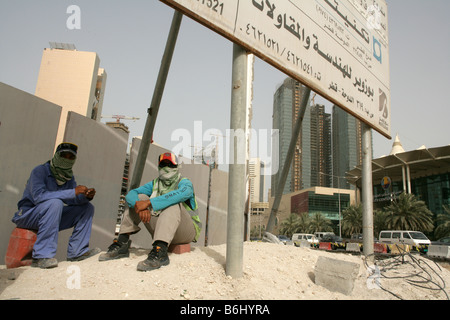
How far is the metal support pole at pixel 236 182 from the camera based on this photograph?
8.59ft

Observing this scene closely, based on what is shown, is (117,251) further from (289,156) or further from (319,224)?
(319,224)

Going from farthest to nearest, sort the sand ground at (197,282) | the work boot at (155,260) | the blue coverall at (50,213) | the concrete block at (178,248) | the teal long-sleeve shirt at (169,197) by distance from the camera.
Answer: the concrete block at (178,248) → the teal long-sleeve shirt at (169,197) → the blue coverall at (50,213) → the work boot at (155,260) → the sand ground at (197,282)

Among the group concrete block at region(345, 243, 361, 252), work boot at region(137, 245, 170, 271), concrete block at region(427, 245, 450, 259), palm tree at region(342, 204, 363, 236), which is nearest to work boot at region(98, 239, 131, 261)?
work boot at region(137, 245, 170, 271)

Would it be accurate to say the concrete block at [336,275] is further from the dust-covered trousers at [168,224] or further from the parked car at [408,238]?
the parked car at [408,238]

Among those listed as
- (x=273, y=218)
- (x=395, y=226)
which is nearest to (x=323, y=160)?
(x=395, y=226)

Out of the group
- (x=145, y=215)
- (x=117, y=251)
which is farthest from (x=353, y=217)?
(x=145, y=215)

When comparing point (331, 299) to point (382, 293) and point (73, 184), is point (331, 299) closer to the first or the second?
point (382, 293)

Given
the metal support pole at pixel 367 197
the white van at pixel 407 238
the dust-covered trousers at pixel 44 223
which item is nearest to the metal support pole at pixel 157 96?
the dust-covered trousers at pixel 44 223

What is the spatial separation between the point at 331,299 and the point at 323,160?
9395 cm

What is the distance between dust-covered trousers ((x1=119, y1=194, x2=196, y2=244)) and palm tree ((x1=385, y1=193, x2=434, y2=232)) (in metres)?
37.0

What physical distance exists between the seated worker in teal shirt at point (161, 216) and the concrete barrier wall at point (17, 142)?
165 cm

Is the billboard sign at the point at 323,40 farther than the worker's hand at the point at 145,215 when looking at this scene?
Yes

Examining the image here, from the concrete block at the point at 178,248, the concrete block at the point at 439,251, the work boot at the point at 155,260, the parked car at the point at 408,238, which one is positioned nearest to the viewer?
the work boot at the point at 155,260

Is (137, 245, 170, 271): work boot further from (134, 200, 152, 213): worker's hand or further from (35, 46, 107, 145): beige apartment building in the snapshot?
(35, 46, 107, 145): beige apartment building
